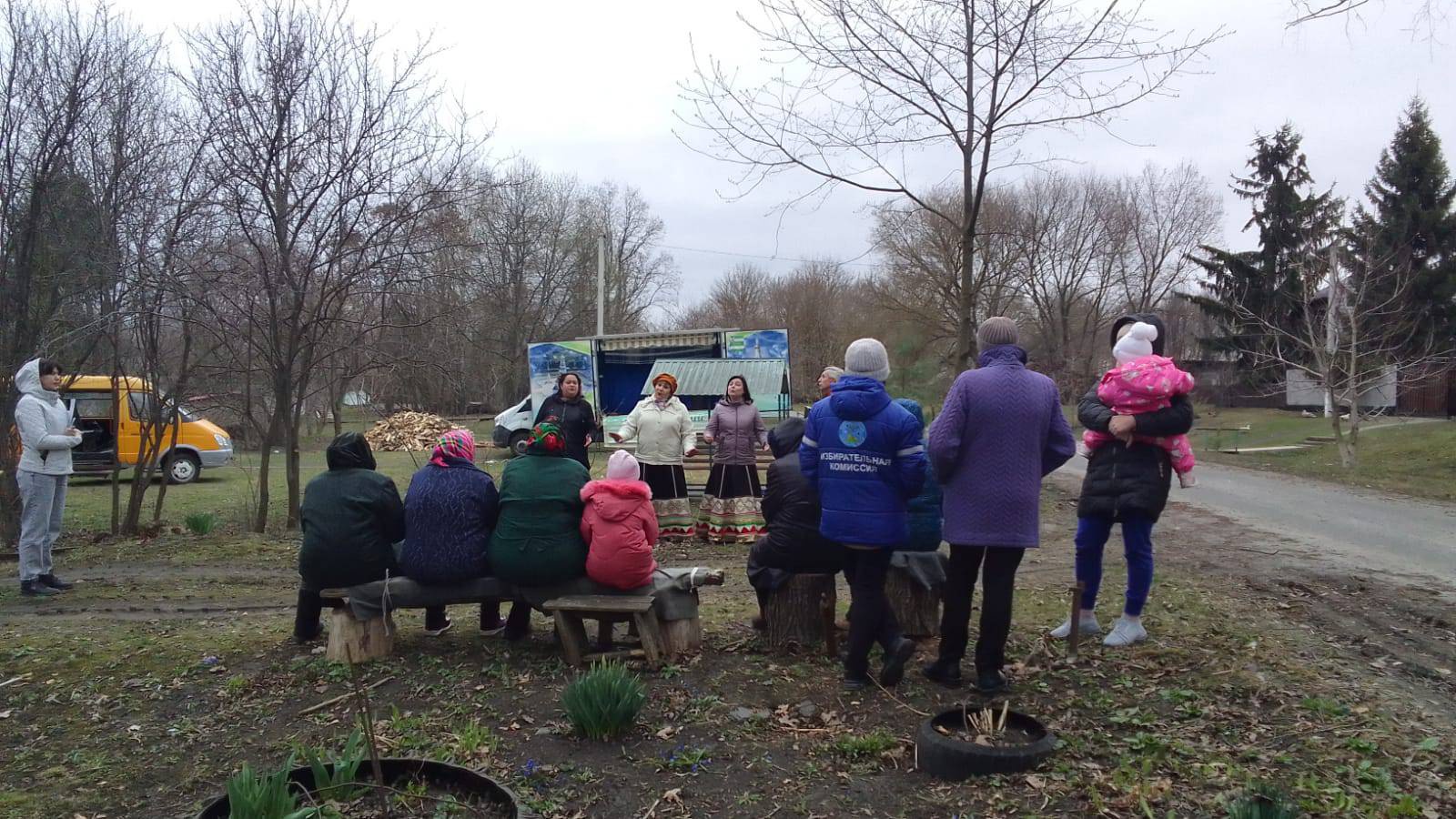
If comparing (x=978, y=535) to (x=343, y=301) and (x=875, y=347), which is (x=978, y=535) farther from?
(x=343, y=301)

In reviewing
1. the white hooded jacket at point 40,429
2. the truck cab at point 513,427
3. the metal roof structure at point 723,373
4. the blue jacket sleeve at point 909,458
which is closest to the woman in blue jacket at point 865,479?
the blue jacket sleeve at point 909,458

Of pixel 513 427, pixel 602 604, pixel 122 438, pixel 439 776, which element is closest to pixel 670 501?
pixel 602 604

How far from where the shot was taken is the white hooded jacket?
23.3 ft

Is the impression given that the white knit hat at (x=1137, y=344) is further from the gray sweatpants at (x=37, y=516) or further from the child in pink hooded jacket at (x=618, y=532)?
the gray sweatpants at (x=37, y=516)

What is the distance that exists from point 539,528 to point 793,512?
1.31 meters

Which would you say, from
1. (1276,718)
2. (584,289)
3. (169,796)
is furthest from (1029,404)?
(584,289)

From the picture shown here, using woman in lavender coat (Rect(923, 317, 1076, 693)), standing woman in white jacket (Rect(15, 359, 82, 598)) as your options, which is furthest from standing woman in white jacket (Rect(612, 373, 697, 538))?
woman in lavender coat (Rect(923, 317, 1076, 693))

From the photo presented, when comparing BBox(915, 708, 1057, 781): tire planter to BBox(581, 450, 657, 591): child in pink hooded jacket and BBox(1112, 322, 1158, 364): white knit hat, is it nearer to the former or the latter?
BBox(581, 450, 657, 591): child in pink hooded jacket

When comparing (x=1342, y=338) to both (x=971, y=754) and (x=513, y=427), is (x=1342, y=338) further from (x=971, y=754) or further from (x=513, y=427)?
(x=971, y=754)

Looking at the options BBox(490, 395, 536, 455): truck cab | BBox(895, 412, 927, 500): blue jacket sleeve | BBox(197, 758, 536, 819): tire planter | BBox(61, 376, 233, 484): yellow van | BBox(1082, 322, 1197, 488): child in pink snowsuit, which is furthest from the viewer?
BBox(490, 395, 536, 455): truck cab

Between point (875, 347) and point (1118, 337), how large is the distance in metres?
1.58

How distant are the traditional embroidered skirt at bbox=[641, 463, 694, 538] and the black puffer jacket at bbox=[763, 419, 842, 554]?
4.53 metres

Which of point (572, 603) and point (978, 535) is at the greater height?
point (978, 535)

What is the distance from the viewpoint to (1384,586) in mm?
6801
